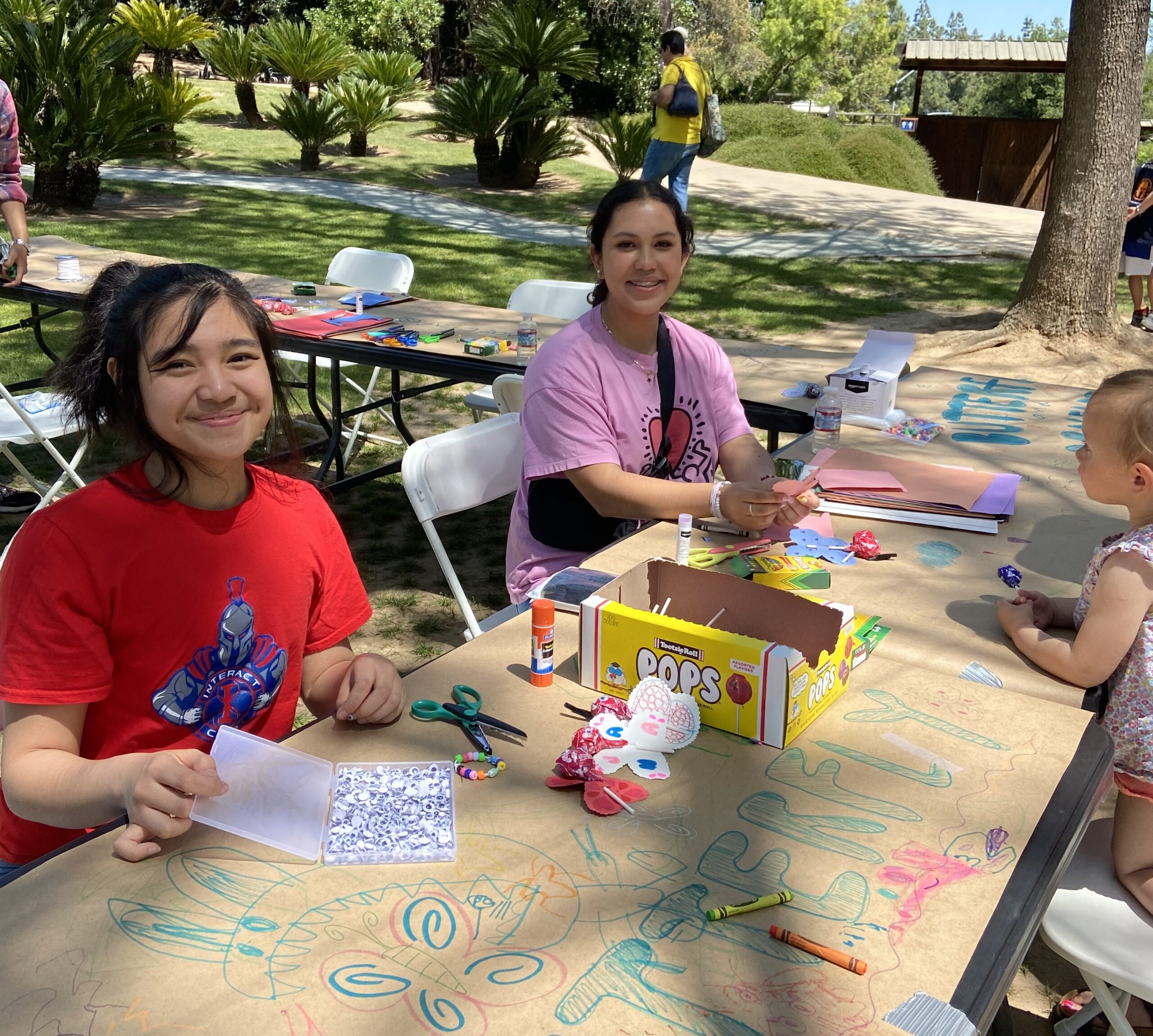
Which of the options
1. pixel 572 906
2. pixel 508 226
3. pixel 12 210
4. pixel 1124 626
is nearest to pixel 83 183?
pixel 508 226

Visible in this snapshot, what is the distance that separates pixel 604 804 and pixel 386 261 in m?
4.37

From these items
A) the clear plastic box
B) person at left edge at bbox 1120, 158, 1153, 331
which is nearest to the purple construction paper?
the clear plastic box

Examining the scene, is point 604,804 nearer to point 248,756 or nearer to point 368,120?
point 248,756

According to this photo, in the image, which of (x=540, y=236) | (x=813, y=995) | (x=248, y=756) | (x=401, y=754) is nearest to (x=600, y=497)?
(x=401, y=754)

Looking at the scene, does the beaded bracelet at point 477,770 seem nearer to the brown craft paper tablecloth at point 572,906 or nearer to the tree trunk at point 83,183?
the brown craft paper tablecloth at point 572,906

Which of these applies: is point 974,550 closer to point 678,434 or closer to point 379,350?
point 678,434

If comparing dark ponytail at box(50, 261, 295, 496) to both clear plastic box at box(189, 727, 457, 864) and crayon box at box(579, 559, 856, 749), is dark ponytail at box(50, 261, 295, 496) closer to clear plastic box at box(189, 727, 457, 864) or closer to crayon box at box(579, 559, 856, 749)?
clear plastic box at box(189, 727, 457, 864)

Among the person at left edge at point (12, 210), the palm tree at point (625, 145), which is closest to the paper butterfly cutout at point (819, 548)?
the person at left edge at point (12, 210)

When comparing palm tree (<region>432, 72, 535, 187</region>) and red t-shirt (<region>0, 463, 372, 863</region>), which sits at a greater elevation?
palm tree (<region>432, 72, 535, 187</region>)

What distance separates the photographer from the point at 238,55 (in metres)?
17.1

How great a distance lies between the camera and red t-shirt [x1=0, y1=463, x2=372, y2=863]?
1.42 metres

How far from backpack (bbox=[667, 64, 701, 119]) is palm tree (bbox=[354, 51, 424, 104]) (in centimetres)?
794

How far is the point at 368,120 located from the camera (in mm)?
15648

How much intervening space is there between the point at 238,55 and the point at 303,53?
1685 mm
